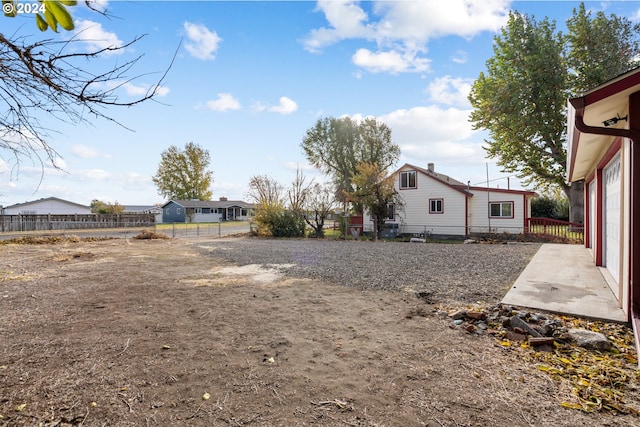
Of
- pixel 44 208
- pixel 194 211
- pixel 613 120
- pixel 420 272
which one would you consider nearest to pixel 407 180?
pixel 420 272

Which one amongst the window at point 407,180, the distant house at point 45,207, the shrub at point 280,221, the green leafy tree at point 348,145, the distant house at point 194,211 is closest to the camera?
the shrub at point 280,221

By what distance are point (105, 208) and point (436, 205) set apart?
40.0m

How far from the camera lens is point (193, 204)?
150 ft

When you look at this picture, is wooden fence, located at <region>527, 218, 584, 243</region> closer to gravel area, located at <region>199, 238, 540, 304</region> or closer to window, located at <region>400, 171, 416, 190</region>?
gravel area, located at <region>199, 238, 540, 304</region>

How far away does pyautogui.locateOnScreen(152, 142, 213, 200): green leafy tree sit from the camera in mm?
48469

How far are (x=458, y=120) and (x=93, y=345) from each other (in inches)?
902

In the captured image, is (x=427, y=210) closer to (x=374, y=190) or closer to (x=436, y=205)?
(x=436, y=205)

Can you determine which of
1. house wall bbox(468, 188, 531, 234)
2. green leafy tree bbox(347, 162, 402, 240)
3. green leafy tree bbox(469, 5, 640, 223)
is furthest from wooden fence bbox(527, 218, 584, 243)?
green leafy tree bbox(347, 162, 402, 240)

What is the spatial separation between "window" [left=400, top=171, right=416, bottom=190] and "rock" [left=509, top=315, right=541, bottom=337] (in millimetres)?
18906

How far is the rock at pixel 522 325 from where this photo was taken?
373cm

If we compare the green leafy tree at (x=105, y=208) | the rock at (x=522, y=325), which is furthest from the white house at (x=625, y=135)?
the green leafy tree at (x=105, y=208)

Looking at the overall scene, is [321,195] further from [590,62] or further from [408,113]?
[590,62]

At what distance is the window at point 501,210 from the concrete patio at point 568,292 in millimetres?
11490

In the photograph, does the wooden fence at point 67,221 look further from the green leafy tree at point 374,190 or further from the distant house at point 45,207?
the green leafy tree at point 374,190
